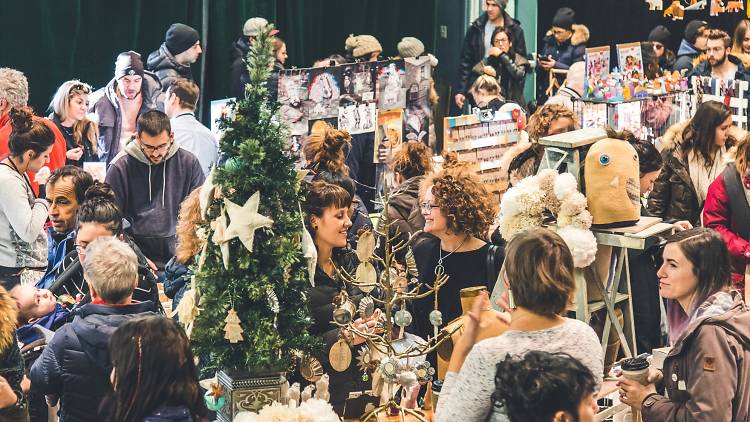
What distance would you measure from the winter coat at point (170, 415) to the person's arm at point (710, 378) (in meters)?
1.55

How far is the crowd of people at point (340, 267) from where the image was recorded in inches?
122

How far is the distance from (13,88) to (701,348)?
4.45 metres

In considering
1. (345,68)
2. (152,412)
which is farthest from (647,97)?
(152,412)

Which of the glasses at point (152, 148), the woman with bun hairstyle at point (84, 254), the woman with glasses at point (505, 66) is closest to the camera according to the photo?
the woman with bun hairstyle at point (84, 254)

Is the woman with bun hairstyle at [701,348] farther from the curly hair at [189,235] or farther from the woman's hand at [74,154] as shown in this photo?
the woman's hand at [74,154]

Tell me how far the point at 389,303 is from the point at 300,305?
0.29m

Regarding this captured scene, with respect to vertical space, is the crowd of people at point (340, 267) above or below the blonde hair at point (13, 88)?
below

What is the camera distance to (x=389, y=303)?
364 cm

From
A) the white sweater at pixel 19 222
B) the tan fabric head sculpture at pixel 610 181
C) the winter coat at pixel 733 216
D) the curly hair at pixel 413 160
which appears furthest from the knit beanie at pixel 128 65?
the tan fabric head sculpture at pixel 610 181

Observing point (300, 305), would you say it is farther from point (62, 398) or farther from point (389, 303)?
point (62, 398)

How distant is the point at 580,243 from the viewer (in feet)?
14.7

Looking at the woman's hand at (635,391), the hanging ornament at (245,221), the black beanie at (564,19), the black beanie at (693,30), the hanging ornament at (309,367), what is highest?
the black beanie at (564,19)

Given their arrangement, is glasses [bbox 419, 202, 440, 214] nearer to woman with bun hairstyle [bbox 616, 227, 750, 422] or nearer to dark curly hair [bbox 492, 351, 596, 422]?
woman with bun hairstyle [bbox 616, 227, 750, 422]

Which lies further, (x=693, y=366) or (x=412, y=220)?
(x=412, y=220)
